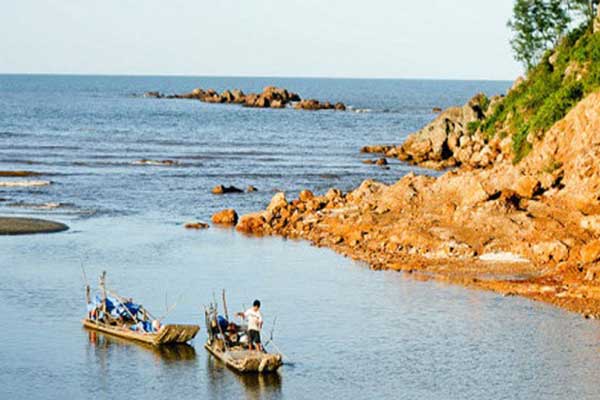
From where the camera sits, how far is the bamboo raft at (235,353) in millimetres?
35531

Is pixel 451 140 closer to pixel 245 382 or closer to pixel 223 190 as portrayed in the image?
pixel 223 190

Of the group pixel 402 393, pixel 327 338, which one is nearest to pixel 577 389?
pixel 402 393

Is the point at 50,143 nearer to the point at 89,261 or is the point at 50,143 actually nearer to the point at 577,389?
the point at 89,261

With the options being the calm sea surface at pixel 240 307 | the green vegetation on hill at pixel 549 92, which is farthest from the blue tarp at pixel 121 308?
the green vegetation on hill at pixel 549 92

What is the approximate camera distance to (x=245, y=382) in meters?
35.1

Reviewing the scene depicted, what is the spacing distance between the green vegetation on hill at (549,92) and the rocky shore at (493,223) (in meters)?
4.41

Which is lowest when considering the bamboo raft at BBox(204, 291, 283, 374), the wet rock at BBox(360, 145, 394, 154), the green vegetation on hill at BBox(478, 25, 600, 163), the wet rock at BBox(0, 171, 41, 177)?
the wet rock at BBox(360, 145, 394, 154)

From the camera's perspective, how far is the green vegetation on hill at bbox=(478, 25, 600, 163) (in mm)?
64062

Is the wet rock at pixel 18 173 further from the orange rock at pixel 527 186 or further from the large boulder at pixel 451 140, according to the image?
the orange rock at pixel 527 186

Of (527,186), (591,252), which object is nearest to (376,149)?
(527,186)

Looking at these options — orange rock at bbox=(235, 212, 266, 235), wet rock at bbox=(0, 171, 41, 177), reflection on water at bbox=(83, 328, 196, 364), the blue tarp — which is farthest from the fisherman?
wet rock at bbox=(0, 171, 41, 177)

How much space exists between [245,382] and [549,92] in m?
48.9

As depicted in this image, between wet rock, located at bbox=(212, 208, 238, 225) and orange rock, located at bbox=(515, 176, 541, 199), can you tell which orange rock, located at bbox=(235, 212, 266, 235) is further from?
orange rock, located at bbox=(515, 176, 541, 199)

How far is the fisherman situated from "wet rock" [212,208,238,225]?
27.2 meters
